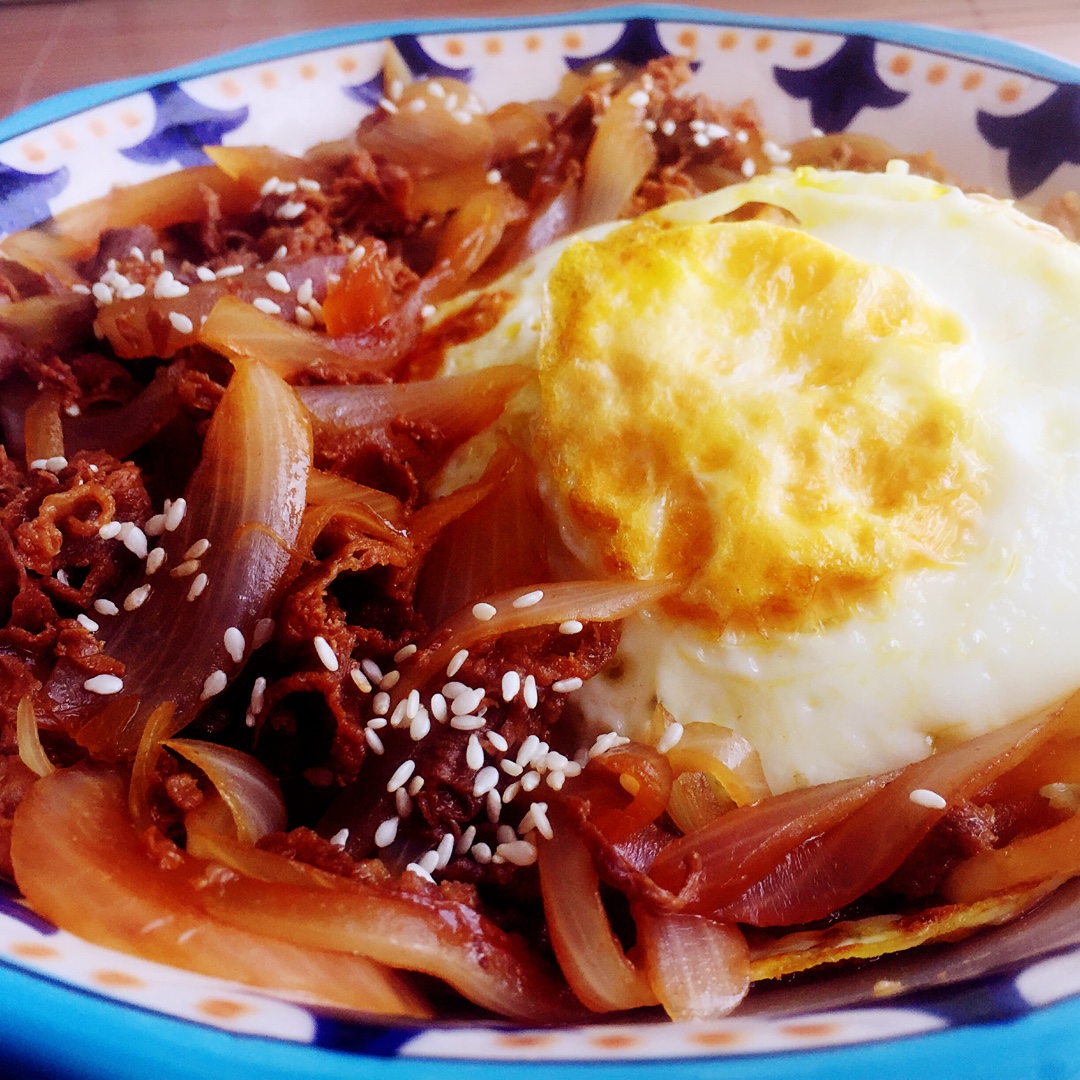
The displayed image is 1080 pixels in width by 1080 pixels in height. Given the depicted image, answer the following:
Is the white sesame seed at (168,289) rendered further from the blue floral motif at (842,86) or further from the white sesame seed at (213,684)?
the blue floral motif at (842,86)

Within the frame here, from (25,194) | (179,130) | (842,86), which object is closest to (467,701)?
(25,194)

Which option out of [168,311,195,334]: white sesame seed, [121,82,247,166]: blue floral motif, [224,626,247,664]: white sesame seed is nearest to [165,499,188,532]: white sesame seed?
[224,626,247,664]: white sesame seed

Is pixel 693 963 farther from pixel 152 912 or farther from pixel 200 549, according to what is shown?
pixel 200 549

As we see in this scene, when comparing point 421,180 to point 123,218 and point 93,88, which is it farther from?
point 93,88

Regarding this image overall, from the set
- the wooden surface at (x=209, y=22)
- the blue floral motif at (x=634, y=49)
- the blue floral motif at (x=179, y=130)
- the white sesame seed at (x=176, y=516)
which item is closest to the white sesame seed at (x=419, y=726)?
the white sesame seed at (x=176, y=516)

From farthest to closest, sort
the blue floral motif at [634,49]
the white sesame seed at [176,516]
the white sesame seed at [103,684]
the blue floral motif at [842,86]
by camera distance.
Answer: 1. the blue floral motif at [634,49]
2. the blue floral motif at [842,86]
3. the white sesame seed at [176,516]
4. the white sesame seed at [103,684]

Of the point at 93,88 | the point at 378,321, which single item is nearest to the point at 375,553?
the point at 378,321
